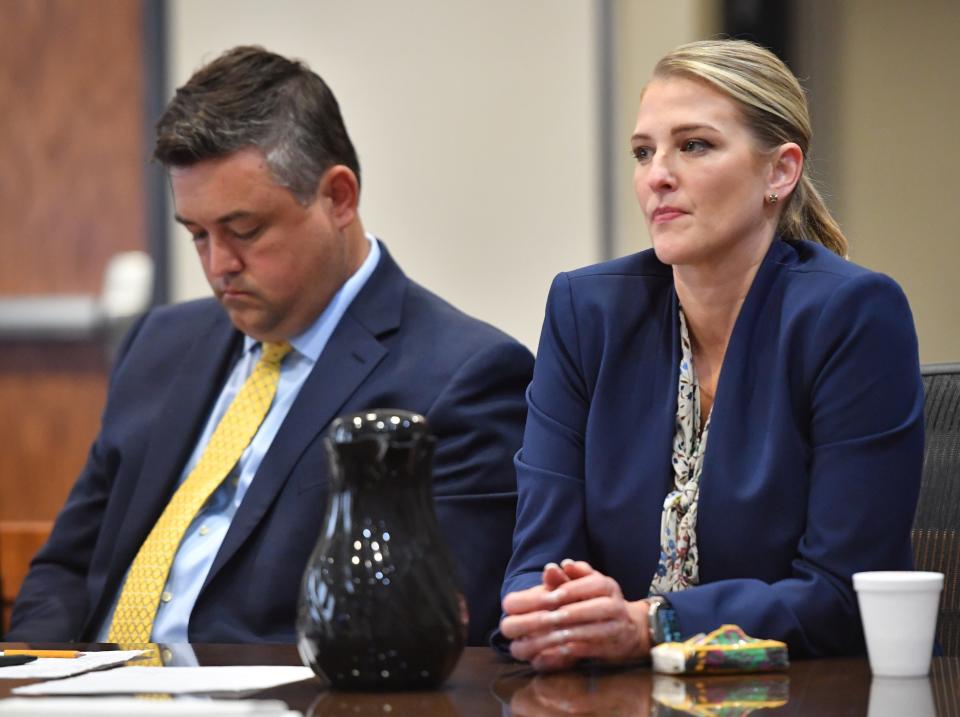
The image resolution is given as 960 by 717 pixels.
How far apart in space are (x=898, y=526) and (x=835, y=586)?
11 centimetres

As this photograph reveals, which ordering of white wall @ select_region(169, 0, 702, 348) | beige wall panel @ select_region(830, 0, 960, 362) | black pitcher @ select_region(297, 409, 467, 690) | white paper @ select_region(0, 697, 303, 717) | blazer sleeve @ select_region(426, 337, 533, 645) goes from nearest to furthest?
1. white paper @ select_region(0, 697, 303, 717)
2. black pitcher @ select_region(297, 409, 467, 690)
3. blazer sleeve @ select_region(426, 337, 533, 645)
4. beige wall panel @ select_region(830, 0, 960, 362)
5. white wall @ select_region(169, 0, 702, 348)

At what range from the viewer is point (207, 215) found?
2334mm

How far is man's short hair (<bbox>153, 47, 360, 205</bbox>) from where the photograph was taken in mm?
2330

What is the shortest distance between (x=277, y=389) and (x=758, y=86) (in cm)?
94

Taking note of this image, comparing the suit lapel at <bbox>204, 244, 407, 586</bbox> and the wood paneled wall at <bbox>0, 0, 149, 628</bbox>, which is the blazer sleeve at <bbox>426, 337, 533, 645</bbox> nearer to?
the suit lapel at <bbox>204, 244, 407, 586</bbox>

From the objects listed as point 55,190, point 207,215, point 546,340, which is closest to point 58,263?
point 55,190

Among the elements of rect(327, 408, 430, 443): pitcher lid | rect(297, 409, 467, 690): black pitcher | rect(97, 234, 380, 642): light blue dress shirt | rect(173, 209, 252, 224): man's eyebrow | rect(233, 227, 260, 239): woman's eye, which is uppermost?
rect(173, 209, 252, 224): man's eyebrow

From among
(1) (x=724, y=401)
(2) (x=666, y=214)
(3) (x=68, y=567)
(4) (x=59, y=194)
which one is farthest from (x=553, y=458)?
(4) (x=59, y=194)

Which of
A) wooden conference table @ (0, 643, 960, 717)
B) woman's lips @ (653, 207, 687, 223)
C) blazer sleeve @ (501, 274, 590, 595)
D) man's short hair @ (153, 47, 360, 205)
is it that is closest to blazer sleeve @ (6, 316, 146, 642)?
man's short hair @ (153, 47, 360, 205)

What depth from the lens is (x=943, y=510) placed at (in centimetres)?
180

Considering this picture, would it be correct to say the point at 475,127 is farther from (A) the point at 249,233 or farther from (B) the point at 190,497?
(B) the point at 190,497

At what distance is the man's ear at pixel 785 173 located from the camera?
190cm

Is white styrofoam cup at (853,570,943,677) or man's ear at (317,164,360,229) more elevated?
man's ear at (317,164,360,229)

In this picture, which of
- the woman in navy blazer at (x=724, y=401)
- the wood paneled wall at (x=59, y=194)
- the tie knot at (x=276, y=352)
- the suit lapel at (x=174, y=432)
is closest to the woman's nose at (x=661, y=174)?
the woman in navy blazer at (x=724, y=401)
